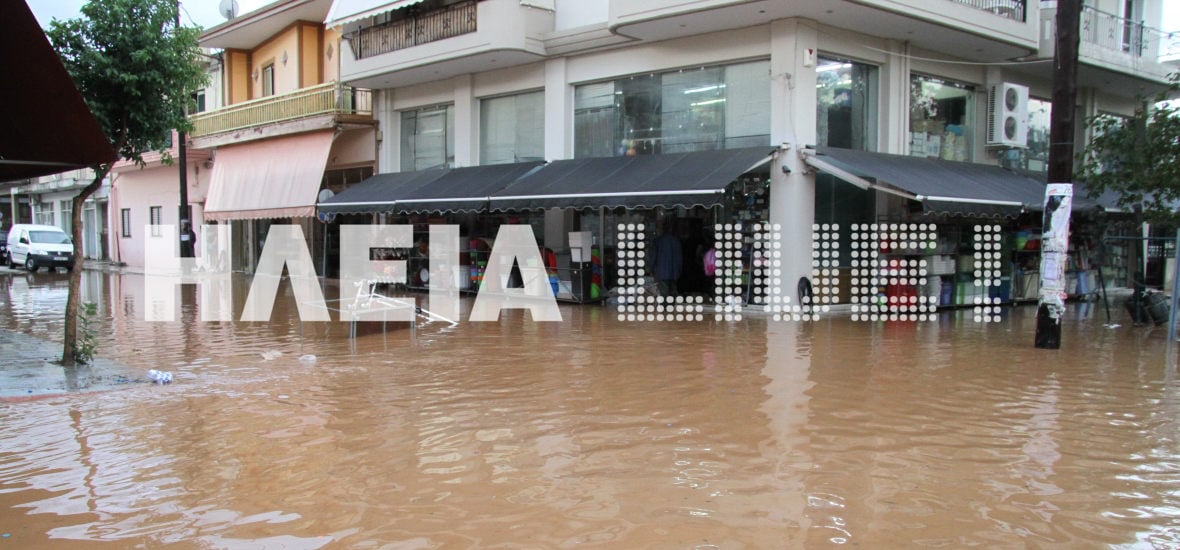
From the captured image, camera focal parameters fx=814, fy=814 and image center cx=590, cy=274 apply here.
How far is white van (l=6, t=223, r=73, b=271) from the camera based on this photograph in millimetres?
28672

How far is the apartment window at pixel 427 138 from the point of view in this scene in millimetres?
20797

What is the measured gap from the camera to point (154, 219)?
32469 millimetres

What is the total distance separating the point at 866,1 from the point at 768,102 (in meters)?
2.36

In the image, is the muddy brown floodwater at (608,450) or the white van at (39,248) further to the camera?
the white van at (39,248)

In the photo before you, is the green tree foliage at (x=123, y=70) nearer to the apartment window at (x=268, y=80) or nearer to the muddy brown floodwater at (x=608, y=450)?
the muddy brown floodwater at (x=608, y=450)

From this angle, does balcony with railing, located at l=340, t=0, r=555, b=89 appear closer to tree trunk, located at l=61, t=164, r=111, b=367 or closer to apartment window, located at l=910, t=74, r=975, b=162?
apartment window, located at l=910, t=74, r=975, b=162

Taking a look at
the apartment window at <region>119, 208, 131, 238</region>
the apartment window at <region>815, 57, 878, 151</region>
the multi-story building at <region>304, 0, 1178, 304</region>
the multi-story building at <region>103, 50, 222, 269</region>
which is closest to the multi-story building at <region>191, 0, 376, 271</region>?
the multi-story building at <region>103, 50, 222, 269</region>

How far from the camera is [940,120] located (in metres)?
16.8

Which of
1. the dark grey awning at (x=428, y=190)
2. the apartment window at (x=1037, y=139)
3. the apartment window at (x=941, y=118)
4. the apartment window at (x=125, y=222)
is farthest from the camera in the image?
the apartment window at (x=125, y=222)

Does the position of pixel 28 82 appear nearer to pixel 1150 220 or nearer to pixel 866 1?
pixel 866 1

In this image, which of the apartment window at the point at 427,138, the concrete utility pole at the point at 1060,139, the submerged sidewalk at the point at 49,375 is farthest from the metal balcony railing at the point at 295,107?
the concrete utility pole at the point at 1060,139

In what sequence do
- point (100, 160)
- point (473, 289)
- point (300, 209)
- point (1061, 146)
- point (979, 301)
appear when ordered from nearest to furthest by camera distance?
point (100, 160) < point (1061, 146) < point (979, 301) < point (473, 289) < point (300, 209)

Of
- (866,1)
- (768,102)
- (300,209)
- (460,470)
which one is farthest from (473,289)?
(460,470)

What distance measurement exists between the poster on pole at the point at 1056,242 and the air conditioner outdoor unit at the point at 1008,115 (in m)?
7.46
